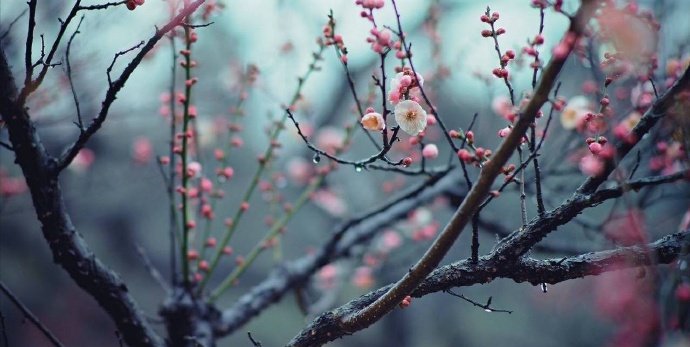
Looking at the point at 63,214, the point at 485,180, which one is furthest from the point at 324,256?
the point at 485,180

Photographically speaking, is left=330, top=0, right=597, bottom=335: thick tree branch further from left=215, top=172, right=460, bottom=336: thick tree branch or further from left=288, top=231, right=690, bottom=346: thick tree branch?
left=215, top=172, right=460, bottom=336: thick tree branch

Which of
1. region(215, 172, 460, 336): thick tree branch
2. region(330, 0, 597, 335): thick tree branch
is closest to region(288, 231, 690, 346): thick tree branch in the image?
region(330, 0, 597, 335): thick tree branch

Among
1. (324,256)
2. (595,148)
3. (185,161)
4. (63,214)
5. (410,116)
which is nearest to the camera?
(595,148)

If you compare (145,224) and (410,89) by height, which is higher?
(145,224)

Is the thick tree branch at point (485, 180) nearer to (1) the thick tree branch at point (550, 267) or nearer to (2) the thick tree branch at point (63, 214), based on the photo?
(1) the thick tree branch at point (550, 267)

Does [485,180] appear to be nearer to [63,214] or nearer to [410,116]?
[410,116]

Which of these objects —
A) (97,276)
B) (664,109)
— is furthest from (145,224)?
(664,109)

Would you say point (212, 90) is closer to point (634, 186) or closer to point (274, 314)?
point (274, 314)

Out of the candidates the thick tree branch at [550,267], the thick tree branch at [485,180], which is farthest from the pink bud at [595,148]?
the thick tree branch at [485,180]
